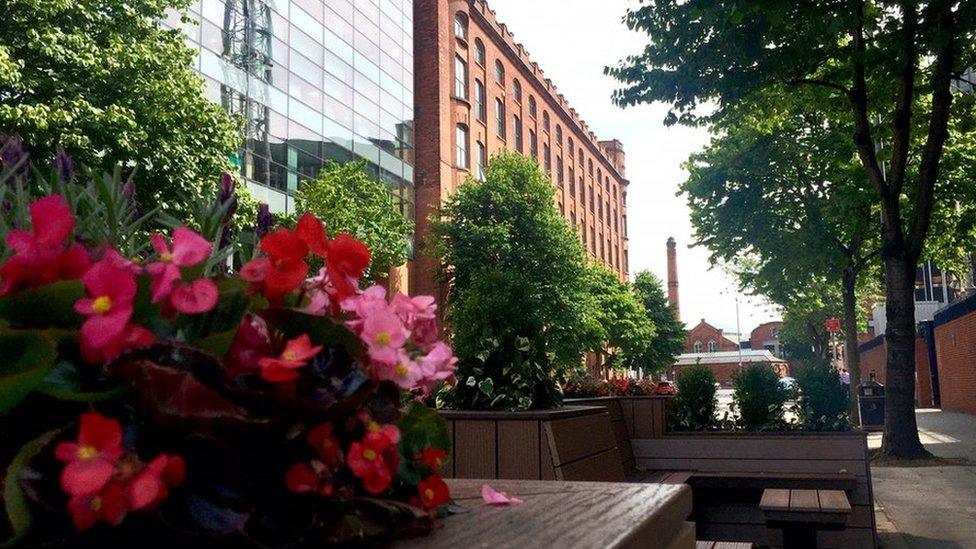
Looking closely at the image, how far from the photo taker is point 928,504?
928cm

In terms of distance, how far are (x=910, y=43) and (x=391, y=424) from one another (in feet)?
45.5

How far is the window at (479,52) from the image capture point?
42.5 metres

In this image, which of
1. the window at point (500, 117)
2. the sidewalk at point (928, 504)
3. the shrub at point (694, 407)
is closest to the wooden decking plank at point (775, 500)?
the sidewalk at point (928, 504)

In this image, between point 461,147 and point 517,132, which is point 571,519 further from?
point 517,132

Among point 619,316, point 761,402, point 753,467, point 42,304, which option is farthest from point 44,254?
point 619,316

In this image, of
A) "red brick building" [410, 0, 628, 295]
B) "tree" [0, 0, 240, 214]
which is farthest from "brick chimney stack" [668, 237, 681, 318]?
"tree" [0, 0, 240, 214]

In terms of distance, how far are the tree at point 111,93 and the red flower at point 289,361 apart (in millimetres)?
13768

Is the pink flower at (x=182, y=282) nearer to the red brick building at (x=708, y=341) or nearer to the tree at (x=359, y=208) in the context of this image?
the tree at (x=359, y=208)

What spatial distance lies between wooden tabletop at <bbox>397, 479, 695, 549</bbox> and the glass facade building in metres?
19.4

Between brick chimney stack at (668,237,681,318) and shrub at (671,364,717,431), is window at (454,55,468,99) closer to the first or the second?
shrub at (671,364,717,431)

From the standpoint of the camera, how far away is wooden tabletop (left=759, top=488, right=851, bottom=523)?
5066 millimetres

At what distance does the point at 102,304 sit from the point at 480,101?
139ft

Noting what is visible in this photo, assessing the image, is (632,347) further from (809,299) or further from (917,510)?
(917,510)

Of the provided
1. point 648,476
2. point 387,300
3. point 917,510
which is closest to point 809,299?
point 917,510
